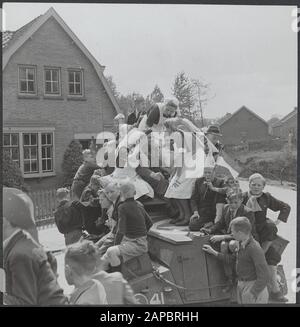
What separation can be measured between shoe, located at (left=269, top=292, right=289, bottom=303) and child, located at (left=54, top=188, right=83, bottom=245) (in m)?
1.49

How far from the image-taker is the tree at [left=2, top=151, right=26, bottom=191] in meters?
3.24

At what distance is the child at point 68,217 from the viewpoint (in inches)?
130

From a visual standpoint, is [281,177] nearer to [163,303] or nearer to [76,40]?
[163,303]

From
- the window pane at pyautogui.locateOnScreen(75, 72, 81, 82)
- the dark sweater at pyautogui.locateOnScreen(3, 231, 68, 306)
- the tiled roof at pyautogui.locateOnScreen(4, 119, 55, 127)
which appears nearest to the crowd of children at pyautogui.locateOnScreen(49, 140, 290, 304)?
the dark sweater at pyautogui.locateOnScreen(3, 231, 68, 306)

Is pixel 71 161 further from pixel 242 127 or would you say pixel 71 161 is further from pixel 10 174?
pixel 242 127

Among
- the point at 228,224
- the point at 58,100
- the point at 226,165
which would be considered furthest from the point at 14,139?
the point at 228,224

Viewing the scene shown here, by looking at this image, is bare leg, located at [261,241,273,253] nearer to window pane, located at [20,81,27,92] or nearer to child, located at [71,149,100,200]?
child, located at [71,149,100,200]

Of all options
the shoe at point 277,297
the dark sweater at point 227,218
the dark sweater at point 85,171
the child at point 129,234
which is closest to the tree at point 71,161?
the dark sweater at point 85,171

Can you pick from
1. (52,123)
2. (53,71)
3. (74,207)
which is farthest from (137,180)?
(53,71)

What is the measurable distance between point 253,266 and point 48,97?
1963 millimetres

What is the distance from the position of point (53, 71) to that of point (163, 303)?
6.22 feet

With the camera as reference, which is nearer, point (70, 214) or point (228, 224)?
point (228, 224)

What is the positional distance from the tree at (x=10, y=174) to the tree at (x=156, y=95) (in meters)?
1.13

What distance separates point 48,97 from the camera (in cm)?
333
